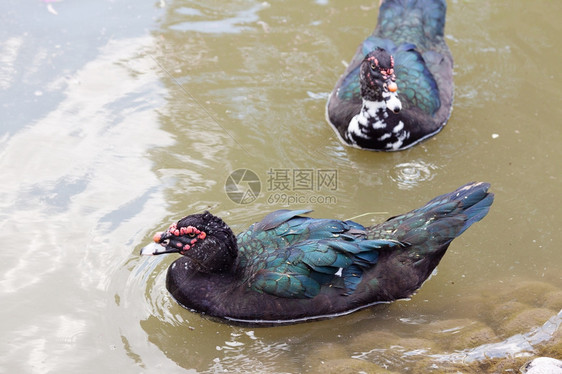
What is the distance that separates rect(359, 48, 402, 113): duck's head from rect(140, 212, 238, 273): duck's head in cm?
271

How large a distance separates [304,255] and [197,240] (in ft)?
2.73

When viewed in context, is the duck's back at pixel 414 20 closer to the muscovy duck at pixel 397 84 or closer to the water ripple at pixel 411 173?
the muscovy duck at pixel 397 84

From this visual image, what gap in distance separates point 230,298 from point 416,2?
4866 mm

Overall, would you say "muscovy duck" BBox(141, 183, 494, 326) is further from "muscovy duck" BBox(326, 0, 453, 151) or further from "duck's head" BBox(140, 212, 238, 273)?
"muscovy duck" BBox(326, 0, 453, 151)

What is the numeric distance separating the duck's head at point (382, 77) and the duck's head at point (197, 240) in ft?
8.88

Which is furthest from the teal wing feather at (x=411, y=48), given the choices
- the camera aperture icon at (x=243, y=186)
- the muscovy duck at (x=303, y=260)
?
the muscovy duck at (x=303, y=260)

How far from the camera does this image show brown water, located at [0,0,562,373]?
19.0 feet

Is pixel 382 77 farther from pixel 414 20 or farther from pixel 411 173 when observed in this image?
pixel 414 20

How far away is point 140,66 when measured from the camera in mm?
9047

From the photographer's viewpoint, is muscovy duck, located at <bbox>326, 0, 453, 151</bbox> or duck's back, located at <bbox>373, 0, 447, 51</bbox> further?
duck's back, located at <bbox>373, 0, 447, 51</bbox>

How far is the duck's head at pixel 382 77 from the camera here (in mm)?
7828

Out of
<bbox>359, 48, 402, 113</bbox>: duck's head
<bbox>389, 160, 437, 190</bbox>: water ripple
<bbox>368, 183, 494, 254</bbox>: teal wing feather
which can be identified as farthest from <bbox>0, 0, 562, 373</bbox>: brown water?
<bbox>359, 48, 402, 113</bbox>: duck's head

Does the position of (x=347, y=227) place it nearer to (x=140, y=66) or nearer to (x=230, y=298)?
(x=230, y=298)

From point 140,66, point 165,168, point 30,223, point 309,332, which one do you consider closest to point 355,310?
point 309,332
